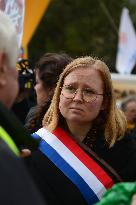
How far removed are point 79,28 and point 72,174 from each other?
84.6 feet

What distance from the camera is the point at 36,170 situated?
3039 millimetres

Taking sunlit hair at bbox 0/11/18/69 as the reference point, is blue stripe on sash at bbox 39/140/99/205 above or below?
Answer: below

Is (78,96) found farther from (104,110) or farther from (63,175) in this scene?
(63,175)

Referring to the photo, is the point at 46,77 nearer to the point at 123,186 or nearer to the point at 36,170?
the point at 36,170

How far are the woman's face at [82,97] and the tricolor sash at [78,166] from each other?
12 cm

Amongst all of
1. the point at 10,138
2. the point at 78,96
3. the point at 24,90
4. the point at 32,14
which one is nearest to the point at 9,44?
the point at 10,138

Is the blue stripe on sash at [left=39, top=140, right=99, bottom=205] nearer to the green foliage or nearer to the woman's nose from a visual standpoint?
the woman's nose

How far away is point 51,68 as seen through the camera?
4234 mm

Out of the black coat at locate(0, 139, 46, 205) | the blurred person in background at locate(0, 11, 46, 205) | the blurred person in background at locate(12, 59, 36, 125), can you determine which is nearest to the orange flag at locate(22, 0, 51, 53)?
the blurred person in background at locate(12, 59, 36, 125)

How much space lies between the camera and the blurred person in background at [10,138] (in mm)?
1789

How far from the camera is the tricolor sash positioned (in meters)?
3.10

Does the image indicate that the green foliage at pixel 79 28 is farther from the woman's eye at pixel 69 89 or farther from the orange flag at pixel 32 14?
the woman's eye at pixel 69 89

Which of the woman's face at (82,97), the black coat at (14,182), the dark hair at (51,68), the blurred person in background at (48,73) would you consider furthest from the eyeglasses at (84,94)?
the black coat at (14,182)

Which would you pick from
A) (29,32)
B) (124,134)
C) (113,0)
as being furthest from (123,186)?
(113,0)
